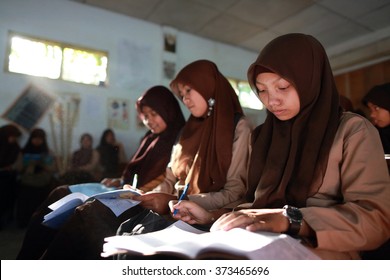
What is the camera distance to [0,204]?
2.75m

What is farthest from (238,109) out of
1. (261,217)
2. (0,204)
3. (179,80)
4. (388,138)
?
(0,204)

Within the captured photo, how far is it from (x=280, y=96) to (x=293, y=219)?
0.43m

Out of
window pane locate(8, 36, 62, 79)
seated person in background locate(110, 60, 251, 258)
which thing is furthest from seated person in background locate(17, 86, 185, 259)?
window pane locate(8, 36, 62, 79)

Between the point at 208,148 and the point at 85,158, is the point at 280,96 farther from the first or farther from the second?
the point at 85,158

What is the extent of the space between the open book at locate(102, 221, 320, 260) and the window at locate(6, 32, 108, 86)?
139 inches

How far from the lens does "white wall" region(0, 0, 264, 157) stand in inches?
132

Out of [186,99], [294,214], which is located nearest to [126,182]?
[186,99]

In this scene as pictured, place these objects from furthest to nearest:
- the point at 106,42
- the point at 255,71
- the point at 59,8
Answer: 1. the point at 106,42
2. the point at 59,8
3. the point at 255,71

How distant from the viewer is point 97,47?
3807 mm

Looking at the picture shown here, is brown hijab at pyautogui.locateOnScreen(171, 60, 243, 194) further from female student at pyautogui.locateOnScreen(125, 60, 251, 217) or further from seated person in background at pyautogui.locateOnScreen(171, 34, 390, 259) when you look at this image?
seated person in background at pyautogui.locateOnScreen(171, 34, 390, 259)

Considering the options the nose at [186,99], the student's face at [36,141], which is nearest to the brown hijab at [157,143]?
the nose at [186,99]
